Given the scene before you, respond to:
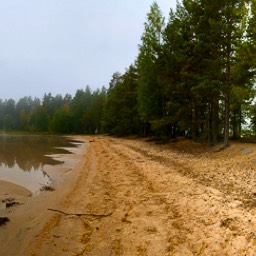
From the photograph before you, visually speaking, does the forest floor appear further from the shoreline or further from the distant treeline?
the distant treeline

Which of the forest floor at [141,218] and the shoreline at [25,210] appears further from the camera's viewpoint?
the shoreline at [25,210]

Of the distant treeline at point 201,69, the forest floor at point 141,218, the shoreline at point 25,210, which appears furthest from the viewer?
the distant treeline at point 201,69

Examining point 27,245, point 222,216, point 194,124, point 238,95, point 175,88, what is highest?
point 175,88

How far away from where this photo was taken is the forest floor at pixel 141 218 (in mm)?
5965

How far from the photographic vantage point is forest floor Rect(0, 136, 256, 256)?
19.6ft

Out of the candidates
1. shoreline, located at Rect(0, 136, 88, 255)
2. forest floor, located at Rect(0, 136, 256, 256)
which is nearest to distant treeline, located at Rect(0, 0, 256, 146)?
forest floor, located at Rect(0, 136, 256, 256)

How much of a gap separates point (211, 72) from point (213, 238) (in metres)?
17.5

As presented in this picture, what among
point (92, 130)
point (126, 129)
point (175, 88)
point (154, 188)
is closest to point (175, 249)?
point (154, 188)

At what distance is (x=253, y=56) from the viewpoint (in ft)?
57.8

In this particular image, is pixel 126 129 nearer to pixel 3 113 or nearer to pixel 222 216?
pixel 222 216

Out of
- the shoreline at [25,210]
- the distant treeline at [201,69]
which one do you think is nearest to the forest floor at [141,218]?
the shoreline at [25,210]

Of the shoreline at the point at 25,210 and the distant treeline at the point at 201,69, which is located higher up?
the distant treeline at the point at 201,69

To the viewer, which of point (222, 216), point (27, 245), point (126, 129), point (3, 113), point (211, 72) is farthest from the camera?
point (3, 113)

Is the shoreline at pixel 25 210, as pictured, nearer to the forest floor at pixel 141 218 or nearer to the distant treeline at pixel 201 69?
the forest floor at pixel 141 218
